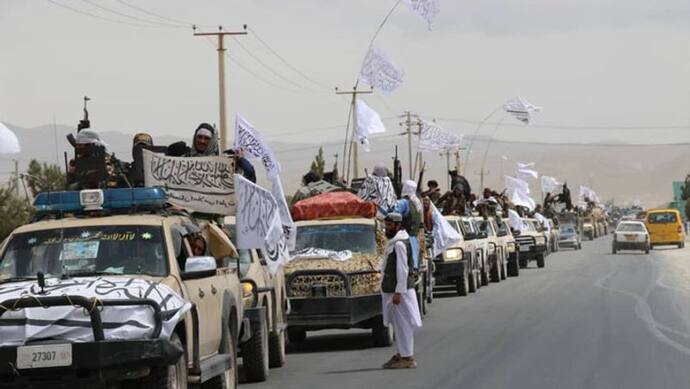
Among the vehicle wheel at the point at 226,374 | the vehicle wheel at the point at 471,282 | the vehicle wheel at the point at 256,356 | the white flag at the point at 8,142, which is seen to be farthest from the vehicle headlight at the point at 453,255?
the white flag at the point at 8,142

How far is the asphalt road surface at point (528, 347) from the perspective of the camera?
15.0m

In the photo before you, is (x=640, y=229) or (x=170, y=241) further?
(x=640, y=229)

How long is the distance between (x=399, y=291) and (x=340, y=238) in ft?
14.5

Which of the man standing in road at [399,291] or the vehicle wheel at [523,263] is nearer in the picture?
the man standing in road at [399,291]

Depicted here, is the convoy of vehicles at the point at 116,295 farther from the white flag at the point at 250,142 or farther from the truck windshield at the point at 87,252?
the white flag at the point at 250,142

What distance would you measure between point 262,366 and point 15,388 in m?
5.70

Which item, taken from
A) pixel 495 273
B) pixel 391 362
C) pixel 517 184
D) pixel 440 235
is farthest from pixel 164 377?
pixel 517 184

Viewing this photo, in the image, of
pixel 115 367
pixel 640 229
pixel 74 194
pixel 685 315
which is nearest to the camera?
pixel 115 367

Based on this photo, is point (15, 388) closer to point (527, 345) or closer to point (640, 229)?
point (527, 345)

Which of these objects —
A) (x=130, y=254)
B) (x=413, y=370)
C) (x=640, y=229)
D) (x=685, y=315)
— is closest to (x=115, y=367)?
(x=130, y=254)

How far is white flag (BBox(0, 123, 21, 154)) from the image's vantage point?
1313 centimetres

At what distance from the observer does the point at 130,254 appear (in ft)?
38.3

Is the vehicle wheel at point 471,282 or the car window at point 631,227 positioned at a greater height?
the car window at point 631,227

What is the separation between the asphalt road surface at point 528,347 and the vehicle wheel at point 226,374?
1.86 meters
